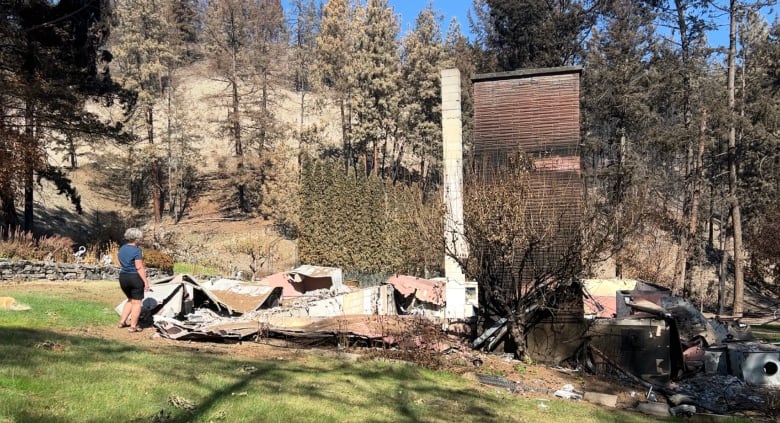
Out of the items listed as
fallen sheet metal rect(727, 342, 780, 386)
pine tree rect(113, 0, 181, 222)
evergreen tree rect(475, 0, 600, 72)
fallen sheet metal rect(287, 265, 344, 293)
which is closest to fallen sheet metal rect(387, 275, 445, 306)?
fallen sheet metal rect(287, 265, 344, 293)

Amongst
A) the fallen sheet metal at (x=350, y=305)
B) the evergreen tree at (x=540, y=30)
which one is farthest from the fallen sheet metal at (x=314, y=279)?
the evergreen tree at (x=540, y=30)

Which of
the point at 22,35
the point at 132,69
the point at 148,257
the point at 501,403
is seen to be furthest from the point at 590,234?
the point at 132,69

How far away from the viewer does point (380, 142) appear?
144 ft

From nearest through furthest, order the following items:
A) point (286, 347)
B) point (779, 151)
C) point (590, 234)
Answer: point (286, 347), point (590, 234), point (779, 151)

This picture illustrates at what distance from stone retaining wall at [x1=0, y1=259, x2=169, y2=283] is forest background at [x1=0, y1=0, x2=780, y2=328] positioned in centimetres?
202

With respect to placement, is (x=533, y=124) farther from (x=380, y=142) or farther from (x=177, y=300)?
(x=380, y=142)

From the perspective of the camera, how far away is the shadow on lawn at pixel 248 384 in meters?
4.89

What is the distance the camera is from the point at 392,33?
40281 millimetres

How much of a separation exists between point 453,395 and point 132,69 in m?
36.8

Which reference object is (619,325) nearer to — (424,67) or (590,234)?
(590,234)

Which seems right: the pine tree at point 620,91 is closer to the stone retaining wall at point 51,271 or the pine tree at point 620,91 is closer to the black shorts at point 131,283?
the stone retaining wall at point 51,271

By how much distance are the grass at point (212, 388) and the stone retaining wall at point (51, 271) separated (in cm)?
783

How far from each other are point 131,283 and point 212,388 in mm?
3686

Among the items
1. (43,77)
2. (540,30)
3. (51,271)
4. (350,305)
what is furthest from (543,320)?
(540,30)
